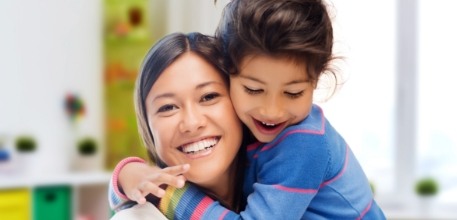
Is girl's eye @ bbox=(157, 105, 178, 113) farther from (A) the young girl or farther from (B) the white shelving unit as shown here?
(B) the white shelving unit

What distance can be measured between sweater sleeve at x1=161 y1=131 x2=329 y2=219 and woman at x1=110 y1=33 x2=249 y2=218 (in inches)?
1.5

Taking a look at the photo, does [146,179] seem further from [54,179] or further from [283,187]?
[54,179]

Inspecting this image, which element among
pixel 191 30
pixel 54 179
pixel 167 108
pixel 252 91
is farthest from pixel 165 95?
pixel 191 30

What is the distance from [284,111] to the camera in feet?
2.73

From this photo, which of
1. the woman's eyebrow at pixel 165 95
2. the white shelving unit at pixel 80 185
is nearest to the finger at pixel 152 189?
the woman's eyebrow at pixel 165 95

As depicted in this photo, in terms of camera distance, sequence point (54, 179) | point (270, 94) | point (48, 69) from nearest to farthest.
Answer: point (270, 94), point (54, 179), point (48, 69)

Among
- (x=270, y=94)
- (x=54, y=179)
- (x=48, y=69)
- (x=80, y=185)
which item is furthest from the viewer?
(x=80, y=185)

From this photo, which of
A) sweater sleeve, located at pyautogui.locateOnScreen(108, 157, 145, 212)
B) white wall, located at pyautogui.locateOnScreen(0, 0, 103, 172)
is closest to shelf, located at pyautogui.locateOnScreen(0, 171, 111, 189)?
white wall, located at pyautogui.locateOnScreen(0, 0, 103, 172)

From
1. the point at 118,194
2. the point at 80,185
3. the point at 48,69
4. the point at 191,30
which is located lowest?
the point at 80,185

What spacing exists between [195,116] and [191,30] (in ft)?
6.57

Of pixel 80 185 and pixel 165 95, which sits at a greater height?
pixel 165 95

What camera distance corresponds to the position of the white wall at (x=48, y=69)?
8.80ft

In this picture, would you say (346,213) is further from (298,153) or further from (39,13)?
(39,13)

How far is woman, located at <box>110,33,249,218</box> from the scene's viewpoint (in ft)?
2.87
